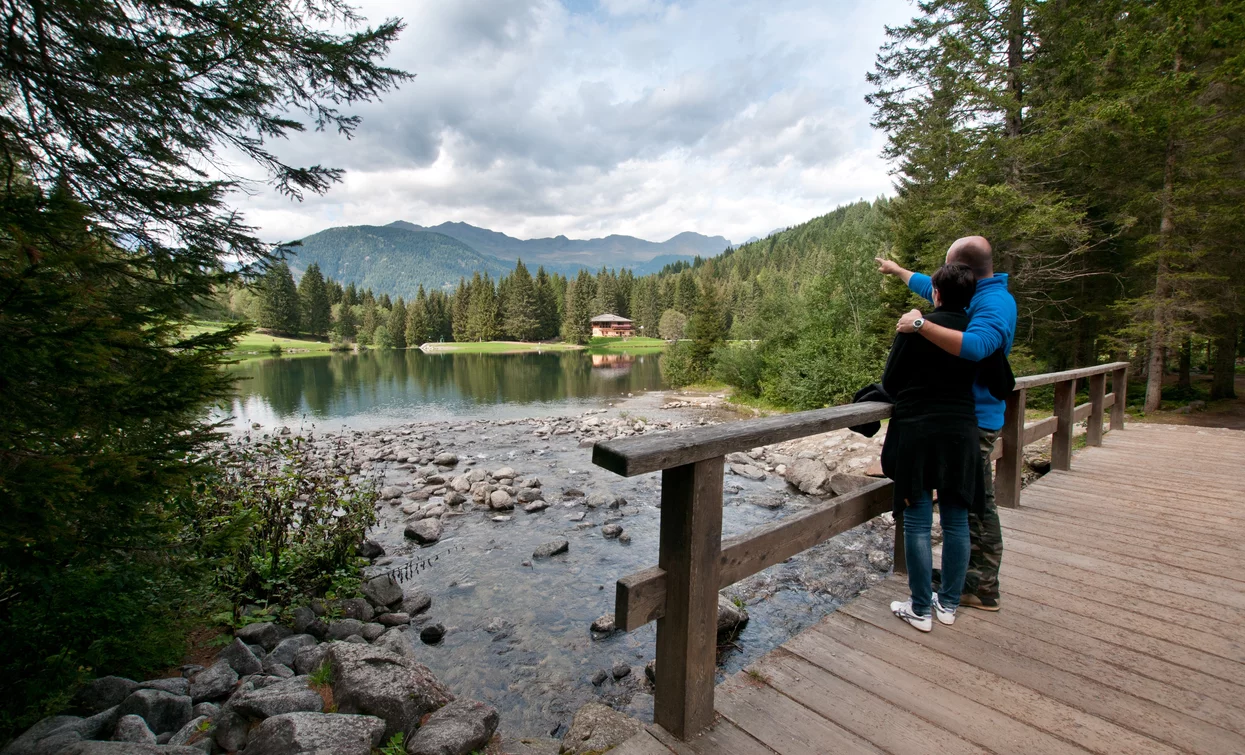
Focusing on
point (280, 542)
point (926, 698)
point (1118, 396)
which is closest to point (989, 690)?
point (926, 698)

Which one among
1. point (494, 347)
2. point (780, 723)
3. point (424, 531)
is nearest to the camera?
point (780, 723)

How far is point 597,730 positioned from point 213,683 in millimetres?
2590

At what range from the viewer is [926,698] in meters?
2.17

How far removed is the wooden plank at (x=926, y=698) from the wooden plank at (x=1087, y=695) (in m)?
0.24

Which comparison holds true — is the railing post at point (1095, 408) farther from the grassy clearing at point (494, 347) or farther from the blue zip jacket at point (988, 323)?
the grassy clearing at point (494, 347)

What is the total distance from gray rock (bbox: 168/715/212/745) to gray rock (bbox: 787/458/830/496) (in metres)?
9.33

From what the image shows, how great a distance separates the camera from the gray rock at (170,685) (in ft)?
10.6

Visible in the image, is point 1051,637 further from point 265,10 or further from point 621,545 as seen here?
point 265,10

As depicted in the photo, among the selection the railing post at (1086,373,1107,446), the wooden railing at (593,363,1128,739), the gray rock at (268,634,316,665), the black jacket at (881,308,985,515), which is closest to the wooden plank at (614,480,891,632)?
the wooden railing at (593,363,1128,739)

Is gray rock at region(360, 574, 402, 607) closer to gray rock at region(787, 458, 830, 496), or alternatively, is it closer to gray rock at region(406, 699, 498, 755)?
gray rock at region(406, 699, 498, 755)

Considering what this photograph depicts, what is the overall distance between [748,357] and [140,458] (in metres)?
24.6

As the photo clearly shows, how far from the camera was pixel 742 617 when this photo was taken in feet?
17.4

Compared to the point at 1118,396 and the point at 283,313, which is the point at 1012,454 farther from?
the point at 283,313

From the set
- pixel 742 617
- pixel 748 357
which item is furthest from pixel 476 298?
pixel 742 617
